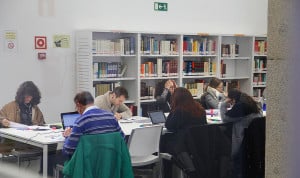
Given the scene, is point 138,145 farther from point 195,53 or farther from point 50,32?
point 195,53

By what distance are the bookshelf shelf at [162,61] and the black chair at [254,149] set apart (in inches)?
19.5

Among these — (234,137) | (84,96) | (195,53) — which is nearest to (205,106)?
(234,137)

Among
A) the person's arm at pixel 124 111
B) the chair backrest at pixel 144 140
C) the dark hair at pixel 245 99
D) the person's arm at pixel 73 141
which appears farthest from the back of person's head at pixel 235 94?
the person's arm at pixel 73 141

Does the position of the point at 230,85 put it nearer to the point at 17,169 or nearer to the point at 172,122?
the point at 172,122

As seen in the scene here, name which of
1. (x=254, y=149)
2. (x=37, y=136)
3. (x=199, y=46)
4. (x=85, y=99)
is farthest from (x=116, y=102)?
(x=199, y=46)

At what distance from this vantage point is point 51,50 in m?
5.14

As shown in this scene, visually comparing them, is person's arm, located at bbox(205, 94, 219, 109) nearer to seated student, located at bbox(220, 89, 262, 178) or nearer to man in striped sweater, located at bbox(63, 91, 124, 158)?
seated student, located at bbox(220, 89, 262, 178)

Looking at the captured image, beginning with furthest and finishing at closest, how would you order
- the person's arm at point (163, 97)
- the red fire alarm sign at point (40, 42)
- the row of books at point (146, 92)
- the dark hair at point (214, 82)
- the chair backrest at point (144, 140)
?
the dark hair at point (214, 82)
the row of books at point (146, 92)
the person's arm at point (163, 97)
the red fire alarm sign at point (40, 42)
the chair backrest at point (144, 140)

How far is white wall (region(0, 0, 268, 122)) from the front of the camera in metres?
4.88

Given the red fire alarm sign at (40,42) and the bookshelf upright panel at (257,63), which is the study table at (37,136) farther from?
the bookshelf upright panel at (257,63)

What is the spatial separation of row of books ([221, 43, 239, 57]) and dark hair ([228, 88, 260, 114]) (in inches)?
27.5

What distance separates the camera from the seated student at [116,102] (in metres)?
5.04

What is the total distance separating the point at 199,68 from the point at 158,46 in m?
0.65

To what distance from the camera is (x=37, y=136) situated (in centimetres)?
458
